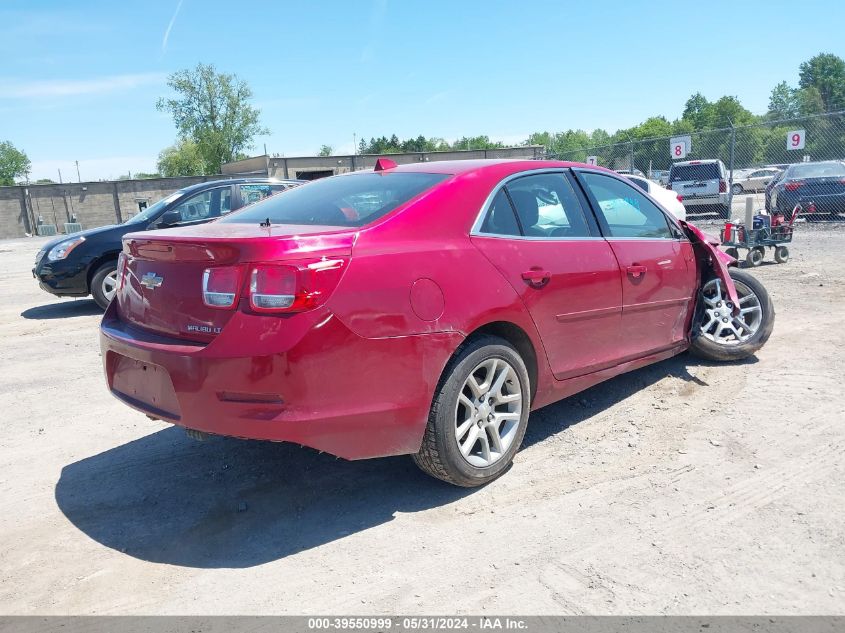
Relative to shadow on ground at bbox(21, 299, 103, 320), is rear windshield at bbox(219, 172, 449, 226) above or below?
above

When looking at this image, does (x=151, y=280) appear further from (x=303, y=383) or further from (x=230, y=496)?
(x=230, y=496)

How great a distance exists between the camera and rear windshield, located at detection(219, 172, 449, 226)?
132 inches

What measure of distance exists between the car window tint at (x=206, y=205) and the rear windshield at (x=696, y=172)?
47.0 feet

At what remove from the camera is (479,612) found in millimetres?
2451

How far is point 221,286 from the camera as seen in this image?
2863 millimetres

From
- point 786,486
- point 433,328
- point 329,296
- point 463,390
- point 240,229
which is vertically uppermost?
point 240,229

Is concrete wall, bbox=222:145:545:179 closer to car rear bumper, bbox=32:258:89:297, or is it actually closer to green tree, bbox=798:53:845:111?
car rear bumper, bbox=32:258:89:297

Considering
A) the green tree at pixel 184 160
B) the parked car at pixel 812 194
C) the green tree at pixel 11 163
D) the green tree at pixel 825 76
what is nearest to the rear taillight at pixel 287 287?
the parked car at pixel 812 194

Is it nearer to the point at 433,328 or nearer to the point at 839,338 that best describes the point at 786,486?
the point at 433,328

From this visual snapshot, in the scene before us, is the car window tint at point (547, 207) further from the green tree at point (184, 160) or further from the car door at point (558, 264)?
the green tree at point (184, 160)

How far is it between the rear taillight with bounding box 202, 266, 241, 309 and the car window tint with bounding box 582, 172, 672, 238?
2503mm
